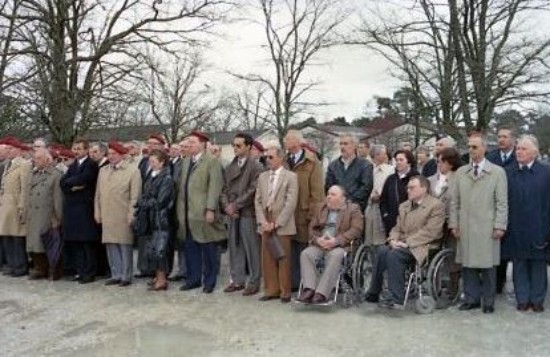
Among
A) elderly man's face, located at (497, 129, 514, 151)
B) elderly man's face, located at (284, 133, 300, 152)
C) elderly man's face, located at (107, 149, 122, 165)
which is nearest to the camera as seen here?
elderly man's face, located at (497, 129, 514, 151)

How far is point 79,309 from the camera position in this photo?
7070 mm

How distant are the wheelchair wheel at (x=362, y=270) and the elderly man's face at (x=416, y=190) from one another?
0.71 metres

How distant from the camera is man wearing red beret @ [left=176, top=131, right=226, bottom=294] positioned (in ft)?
25.3

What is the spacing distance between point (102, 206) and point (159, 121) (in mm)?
29154

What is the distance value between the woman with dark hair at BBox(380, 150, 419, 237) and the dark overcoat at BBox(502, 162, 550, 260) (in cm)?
107

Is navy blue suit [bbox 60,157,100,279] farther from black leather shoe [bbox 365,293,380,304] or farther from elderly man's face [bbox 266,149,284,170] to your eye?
black leather shoe [bbox 365,293,380,304]

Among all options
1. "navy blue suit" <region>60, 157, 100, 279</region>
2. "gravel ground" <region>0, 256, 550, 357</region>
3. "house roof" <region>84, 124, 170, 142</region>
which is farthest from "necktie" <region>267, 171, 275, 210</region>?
"house roof" <region>84, 124, 170, 142</region>

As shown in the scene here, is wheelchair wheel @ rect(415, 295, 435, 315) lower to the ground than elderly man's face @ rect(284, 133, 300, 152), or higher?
lower

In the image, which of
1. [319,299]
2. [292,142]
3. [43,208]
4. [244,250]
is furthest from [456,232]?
[43,208]

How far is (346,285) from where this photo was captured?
271 inches

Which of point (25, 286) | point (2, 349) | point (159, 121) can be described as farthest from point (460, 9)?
point (159, 121)

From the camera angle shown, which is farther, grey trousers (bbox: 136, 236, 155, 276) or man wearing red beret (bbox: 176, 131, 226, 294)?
grey trousers (bbox: 136, 236, 155, 276)

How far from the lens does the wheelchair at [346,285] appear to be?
266 inches

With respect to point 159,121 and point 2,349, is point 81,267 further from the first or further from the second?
point 159,121
